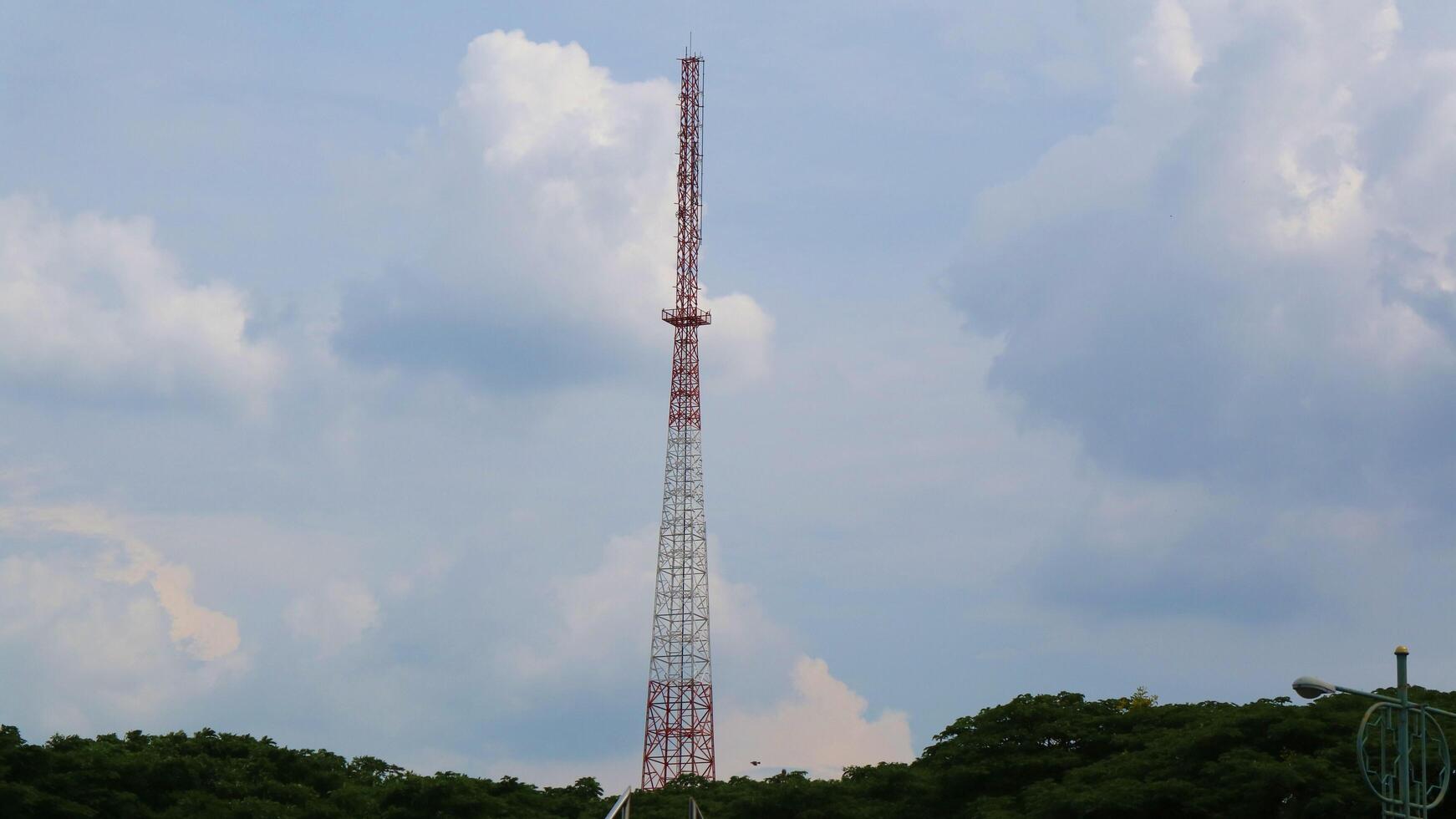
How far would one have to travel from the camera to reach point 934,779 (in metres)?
48.7

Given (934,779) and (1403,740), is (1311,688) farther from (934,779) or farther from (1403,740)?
(934,779)

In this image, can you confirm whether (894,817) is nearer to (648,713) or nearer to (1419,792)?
(648,713)

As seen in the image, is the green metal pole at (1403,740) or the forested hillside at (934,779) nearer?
the green metal pole at (1403,740)

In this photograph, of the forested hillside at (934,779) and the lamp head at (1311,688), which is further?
the forested hillside at (934,779)

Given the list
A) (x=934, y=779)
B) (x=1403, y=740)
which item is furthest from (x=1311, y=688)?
(x=934, y=779)

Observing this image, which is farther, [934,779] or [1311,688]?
[934,779]

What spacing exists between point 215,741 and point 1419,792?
122 ft

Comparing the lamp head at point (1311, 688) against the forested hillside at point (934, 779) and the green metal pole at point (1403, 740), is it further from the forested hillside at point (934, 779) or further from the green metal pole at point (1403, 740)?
the forested hillside at point (934, 779)

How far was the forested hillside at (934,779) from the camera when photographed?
132ft

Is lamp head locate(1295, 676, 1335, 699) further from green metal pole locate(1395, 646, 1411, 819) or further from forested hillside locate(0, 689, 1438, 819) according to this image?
forested hillside locate(0, 689, 1438, 819)

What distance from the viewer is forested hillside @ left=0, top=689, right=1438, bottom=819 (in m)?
40.3

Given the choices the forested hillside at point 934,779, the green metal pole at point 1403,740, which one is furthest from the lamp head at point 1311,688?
the forested hillside at point 934,779

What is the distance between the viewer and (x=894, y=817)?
4806 cm

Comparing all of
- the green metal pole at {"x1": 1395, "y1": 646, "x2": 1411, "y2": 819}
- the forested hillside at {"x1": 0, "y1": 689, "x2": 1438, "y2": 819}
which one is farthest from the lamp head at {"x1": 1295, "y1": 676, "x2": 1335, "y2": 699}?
the forested hillside at {"x1": 0, "y1": 689, "x2": 1438, "y2": 819}
